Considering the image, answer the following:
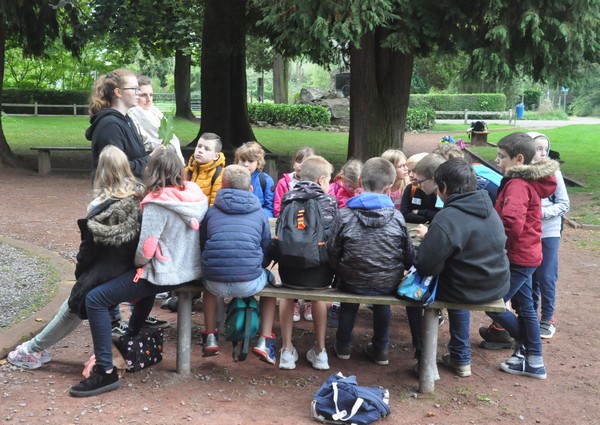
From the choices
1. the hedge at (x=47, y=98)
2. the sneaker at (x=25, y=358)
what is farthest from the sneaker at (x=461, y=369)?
the hedge at (x=47, y=98)

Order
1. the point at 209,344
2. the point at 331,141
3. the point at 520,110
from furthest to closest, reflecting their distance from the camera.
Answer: the point at 520,110
the point at 331,141
the point at 209,344

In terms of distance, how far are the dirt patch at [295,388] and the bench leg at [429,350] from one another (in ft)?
0.26

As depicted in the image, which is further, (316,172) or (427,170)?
(427,170)

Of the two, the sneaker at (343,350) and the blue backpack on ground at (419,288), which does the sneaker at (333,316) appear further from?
the blue backpack on ground at (419,288)

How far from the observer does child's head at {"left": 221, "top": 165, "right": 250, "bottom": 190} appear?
4.78 m

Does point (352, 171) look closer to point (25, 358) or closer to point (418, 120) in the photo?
point (25, 358)

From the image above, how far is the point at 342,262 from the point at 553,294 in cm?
204

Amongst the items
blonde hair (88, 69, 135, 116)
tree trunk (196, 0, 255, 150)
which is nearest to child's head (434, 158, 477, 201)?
blonde hair (88, 69, 135, 116)

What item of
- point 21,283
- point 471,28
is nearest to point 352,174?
point 21,283

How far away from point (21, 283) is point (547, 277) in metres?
4.49

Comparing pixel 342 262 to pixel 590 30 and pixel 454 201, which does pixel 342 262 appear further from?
pixel 590 30

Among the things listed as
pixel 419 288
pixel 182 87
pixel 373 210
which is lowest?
pixel 419 288

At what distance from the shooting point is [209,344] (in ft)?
16.5

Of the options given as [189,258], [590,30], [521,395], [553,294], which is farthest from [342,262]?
[590,30]
